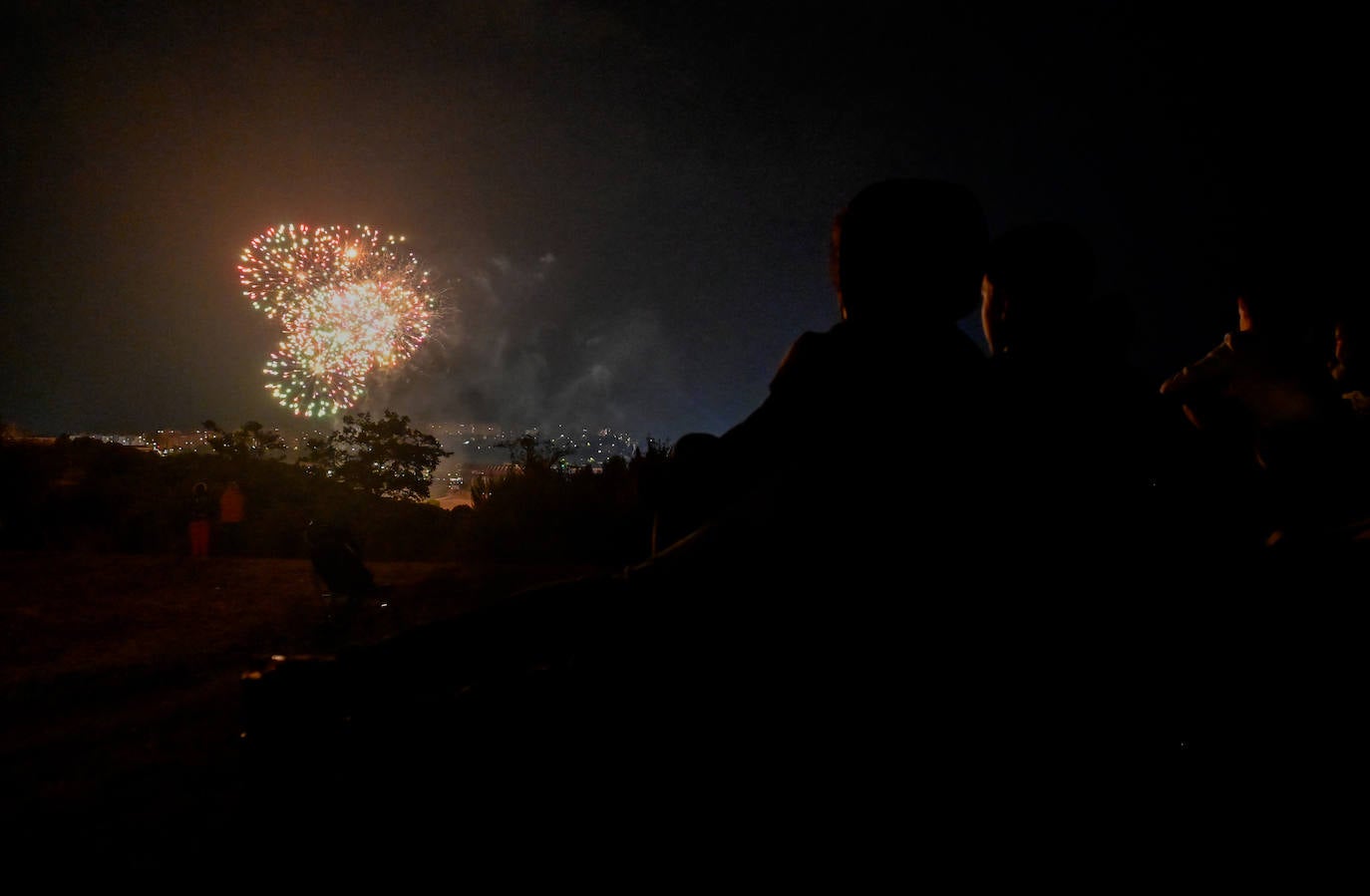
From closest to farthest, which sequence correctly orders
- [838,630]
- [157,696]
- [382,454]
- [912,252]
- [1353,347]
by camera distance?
[838,630] < [912,252] < [1353,347] < [157,696] < [382,454]

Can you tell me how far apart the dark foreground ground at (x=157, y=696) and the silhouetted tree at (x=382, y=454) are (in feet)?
24.3

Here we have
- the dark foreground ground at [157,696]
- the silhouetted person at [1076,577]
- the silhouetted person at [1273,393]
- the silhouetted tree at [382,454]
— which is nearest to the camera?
the silhouetted person at [1076,577]

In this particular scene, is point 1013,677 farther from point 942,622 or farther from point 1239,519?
point 1239,519

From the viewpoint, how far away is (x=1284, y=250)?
309 cm

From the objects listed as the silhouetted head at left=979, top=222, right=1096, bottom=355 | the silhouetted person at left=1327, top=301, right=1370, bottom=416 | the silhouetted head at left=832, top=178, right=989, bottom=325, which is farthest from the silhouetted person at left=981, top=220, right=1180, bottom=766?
the silhouetted person at left=1327, top=301, right=1370, bottom=416

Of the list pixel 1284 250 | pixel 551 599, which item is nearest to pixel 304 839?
pixel 551 599

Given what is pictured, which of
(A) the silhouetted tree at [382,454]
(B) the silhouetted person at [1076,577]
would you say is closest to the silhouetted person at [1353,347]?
(B) the silhouetted person at [1076,577]

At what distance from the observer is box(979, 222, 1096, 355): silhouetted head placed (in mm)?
1461

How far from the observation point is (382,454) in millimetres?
17531

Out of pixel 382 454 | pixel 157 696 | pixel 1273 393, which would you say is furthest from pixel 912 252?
pixel 382 454

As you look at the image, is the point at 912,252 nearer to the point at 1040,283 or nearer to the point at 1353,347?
the point at 1040,283

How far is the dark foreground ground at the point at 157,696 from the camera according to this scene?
8.58 ft

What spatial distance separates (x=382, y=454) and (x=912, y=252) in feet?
60.8

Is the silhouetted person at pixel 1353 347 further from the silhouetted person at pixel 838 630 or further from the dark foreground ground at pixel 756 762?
the silhouetted person at pixel 838 630
